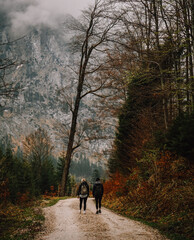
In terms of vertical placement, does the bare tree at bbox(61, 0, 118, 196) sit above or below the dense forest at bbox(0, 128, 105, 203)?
above

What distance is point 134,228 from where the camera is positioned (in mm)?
6426

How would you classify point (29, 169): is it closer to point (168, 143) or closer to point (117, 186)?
point (117, 186)

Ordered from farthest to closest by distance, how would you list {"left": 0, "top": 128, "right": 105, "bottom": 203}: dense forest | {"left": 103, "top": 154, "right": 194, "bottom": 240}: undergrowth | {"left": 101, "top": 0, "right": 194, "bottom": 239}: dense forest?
{"left": 0, "top": 128, "right": 105, "bottom": 203}: dense forest
{"left": 101, "top": 0, "right": 194, "bottom": 239}: dense forest
{"left": 103, "top": 154, "right": 194, "bottom": 240}: undergrowth

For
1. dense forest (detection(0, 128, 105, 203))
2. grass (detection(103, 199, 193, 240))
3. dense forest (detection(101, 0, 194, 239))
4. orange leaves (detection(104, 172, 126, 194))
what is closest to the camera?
grass (detection(103, 199, 193, 240))

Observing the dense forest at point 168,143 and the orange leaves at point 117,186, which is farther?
the orange leaves at point 117,186

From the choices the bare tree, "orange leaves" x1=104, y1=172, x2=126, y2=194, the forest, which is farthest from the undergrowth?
the bare tree

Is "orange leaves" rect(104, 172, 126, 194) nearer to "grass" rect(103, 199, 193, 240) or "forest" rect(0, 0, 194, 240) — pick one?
"forest" rect(0, 0, 194, 240)

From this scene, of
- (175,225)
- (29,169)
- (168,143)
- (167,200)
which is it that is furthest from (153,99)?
(29,169)

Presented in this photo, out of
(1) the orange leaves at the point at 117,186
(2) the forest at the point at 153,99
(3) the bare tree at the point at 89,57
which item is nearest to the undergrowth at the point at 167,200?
(2) the forest at the point at 153,99

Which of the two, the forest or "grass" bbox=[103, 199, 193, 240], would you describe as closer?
"grass" bbox=[103, 199, 193, 240]

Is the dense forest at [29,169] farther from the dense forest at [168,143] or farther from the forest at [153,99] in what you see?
the dense forest at [168,143]

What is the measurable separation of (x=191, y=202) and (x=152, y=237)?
2.25 m

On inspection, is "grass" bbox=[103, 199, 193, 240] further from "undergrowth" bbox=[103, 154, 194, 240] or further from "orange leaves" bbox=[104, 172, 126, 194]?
"orange leaves" bbox=[104, 172, 126, 194]

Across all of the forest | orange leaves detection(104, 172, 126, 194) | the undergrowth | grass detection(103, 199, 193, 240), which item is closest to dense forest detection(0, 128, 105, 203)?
the forest
